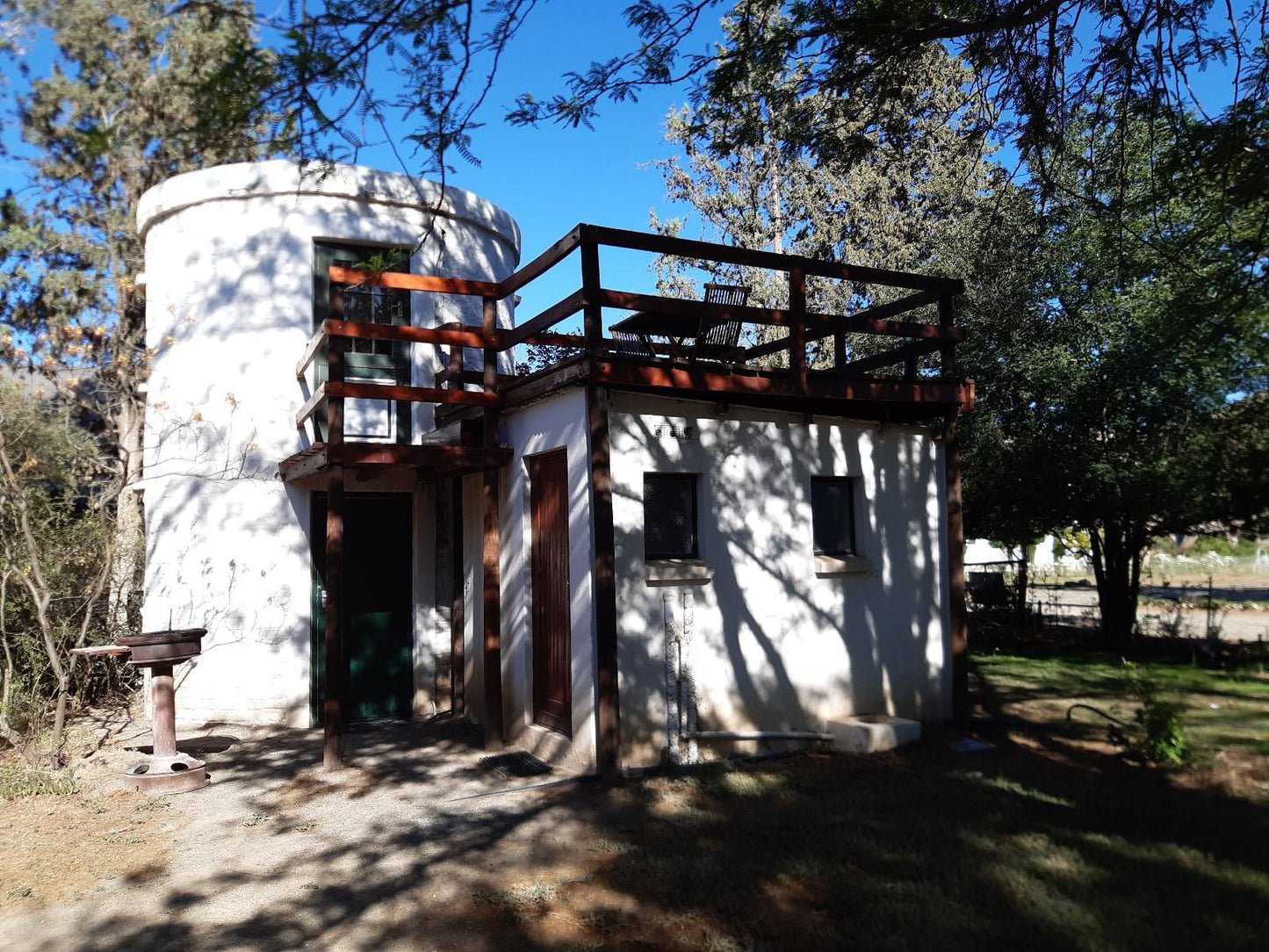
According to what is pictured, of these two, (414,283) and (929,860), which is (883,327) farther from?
(929,860)

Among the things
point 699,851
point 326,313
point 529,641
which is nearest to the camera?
point 699,851

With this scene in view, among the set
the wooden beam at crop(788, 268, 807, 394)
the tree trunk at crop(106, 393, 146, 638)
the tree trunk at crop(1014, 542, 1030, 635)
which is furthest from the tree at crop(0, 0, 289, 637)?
the tree trunk at crop(1014, 542, 1030, 635)

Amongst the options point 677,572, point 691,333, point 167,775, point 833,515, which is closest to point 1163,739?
point 833,515

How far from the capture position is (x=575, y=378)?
7.01 metres

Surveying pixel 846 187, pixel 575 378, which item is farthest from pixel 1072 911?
pixel 846 187

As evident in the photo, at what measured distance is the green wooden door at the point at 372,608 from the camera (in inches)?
388

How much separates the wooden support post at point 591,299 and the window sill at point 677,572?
176cm

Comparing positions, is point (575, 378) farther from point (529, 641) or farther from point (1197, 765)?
point (1197, 765)

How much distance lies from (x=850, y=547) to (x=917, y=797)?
284cm

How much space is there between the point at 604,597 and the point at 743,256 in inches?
121

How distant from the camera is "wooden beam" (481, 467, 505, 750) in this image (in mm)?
8125

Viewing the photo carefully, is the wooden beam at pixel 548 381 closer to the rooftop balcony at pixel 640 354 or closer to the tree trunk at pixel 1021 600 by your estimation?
the rooftop balcony at pixel 640 354

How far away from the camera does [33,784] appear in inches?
278

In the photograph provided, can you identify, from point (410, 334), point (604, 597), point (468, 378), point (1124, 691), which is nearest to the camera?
point (604, 597)
